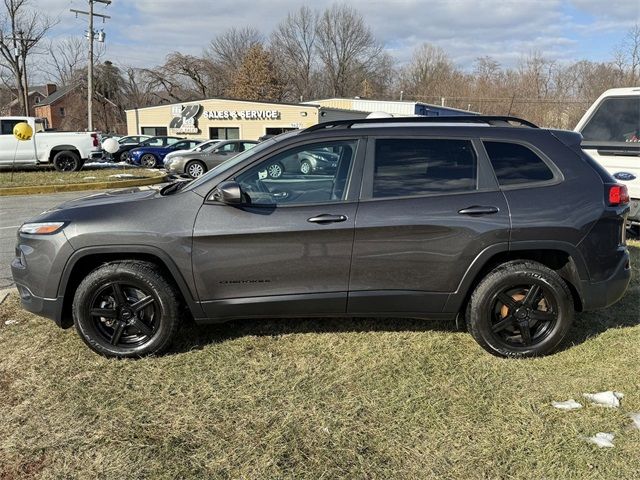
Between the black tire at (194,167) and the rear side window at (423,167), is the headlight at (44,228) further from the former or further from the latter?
the black tire at (194,167)

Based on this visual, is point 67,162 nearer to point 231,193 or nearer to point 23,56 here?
point 231,193

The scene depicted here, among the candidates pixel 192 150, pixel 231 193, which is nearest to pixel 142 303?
A: pixel 231 193

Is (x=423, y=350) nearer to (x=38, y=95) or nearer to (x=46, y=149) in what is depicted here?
(x=46, y=149)

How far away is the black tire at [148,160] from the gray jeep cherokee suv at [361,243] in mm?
20593

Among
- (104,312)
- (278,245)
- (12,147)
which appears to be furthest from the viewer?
Answer: (12,147)

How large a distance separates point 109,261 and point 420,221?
7.38 feet

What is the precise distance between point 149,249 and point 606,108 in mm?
6473

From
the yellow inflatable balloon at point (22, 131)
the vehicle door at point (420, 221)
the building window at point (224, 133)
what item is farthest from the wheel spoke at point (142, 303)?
the building window at point (224, 133)

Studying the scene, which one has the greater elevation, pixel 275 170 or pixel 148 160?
pixel 275 170

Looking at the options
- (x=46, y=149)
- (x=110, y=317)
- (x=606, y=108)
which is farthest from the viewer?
(x=46, y=149)

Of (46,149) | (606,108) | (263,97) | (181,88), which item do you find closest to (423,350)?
(606,108)

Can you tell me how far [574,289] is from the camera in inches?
146

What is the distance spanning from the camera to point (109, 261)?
362 centimetres

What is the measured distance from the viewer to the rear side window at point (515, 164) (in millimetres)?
3613
